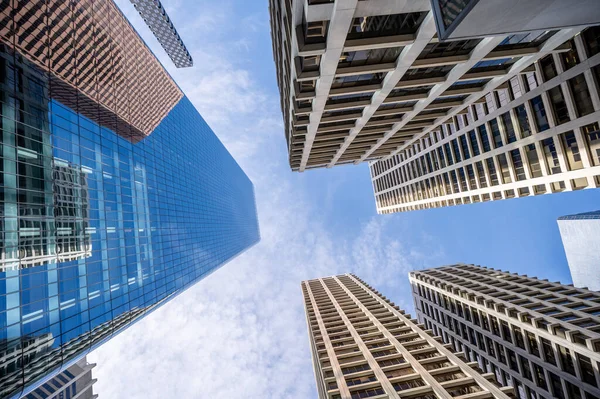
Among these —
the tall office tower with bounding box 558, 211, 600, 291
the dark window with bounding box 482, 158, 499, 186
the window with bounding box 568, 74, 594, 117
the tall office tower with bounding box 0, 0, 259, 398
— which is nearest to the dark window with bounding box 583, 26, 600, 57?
the window with bounding box 568, 74, 594, 117

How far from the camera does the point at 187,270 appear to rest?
62188 mm

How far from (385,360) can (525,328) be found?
77.0 ft

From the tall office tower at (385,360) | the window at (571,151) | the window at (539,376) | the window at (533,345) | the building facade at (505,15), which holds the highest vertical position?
the building facade at (505,15)

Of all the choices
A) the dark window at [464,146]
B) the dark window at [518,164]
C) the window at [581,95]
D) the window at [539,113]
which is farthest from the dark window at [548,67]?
the dark window at [464,146]

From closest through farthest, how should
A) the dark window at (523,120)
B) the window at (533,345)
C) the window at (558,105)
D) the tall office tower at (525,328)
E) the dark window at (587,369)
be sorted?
the window at (558,105) < the dark window at (523,120) < the dark window at (587,369) < the tall office tower at (525,328) < the window at (533,345)

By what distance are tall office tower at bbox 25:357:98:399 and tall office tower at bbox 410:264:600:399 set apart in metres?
85.8

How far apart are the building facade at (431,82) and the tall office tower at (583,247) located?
9937cm

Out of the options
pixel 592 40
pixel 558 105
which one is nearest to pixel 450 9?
pixel 592 40

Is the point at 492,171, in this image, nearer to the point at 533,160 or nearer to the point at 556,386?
the point at 533,160

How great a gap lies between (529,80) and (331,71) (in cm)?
2359

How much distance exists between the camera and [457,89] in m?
32.4

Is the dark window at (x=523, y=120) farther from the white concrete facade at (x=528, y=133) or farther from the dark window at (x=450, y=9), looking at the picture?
the dark window at (x=450, y=9)

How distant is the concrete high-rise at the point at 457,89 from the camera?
2030cm

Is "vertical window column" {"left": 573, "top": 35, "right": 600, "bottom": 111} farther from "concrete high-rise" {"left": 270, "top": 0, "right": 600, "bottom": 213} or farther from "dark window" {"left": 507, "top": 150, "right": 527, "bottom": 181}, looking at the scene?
"dark window" {"left": 507, "top": 150, "right": 527, "bottom": 181}
